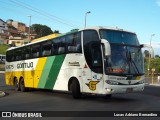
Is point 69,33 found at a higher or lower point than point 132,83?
higher

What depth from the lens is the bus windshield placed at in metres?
15.2

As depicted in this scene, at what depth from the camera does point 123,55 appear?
50.9ft

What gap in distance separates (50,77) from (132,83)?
231 inches

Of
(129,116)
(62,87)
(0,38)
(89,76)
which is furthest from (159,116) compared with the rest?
(0,38)

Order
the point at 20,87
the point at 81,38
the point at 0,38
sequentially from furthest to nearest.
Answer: the point at 0,38 → the point at 20,87 → the point at 81,38

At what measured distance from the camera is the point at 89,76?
16.0 metres

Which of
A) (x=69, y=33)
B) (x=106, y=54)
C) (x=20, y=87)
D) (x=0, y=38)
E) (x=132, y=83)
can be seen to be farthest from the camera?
(x=0, y=38)

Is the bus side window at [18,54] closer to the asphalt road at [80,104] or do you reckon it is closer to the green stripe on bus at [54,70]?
the green stripe on bus at [54,70]

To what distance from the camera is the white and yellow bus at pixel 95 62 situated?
1516cm

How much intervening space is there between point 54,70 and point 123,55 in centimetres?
520

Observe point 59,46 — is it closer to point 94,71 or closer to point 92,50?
point 92,50

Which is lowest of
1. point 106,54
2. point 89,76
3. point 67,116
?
point 67,116

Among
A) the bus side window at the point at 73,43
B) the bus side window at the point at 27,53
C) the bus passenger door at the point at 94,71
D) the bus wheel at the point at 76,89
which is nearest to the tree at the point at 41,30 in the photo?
the bus side window at the point at 27,53

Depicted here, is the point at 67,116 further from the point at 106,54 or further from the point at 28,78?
the point at 28,78
